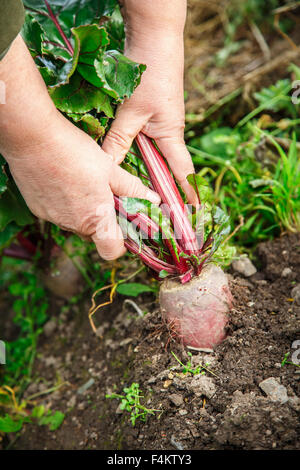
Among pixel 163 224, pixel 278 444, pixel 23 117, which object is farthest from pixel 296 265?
pixel 23 117

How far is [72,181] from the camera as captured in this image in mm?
1393

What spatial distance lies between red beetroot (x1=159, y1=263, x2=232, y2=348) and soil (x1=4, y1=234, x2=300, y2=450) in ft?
0.16

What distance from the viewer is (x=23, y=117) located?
4.15 ft

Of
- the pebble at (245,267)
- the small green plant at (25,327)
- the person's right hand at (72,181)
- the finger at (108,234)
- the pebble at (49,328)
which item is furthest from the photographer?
the pebble at (49,328)

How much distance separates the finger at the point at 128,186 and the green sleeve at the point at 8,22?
0.52 metres

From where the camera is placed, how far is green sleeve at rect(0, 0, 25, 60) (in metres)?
1.18

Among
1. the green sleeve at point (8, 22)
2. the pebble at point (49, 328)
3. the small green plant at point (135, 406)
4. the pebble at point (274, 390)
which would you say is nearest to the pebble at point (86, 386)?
the small green plant at point (135, 406)

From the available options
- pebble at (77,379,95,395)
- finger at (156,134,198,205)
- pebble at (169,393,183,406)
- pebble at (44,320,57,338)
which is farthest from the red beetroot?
pebble at (44,320,57,338)

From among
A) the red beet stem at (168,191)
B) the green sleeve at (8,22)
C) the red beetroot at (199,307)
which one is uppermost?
the green sleeve at (8,22)

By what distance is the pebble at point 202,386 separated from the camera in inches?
58.4

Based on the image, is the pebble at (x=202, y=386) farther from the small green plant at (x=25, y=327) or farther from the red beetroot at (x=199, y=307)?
the small green plant at (x=25, y=327)

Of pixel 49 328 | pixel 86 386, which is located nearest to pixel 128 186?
pixel 86 386

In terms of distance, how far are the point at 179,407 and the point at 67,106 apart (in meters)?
1.19

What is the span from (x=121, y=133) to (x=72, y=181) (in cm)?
32
